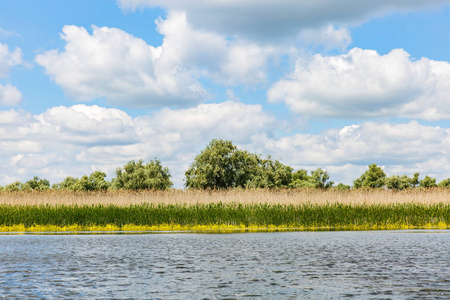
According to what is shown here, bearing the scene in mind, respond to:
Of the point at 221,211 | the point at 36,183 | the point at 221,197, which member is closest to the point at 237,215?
the point at 221,211

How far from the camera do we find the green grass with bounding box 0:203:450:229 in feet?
118

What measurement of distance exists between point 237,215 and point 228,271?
21640 mm

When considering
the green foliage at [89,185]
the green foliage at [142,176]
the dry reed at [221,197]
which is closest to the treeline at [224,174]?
the green foliage at [142,176]

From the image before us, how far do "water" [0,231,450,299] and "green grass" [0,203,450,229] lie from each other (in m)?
13.3

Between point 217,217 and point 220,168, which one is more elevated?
point 220,168

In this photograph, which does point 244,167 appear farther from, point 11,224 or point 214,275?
point 214,275

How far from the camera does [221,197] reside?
129ft

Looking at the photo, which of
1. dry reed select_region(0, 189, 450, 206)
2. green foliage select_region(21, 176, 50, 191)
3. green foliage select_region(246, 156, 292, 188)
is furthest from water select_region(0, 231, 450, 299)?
green foliage select_region(21, 176, 50, 191)

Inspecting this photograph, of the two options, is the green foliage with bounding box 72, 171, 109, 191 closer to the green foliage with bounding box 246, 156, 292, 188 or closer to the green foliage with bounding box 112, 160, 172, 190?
the green foliage with bounding box 112, 160, 172, 190

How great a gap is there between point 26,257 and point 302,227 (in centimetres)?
2203

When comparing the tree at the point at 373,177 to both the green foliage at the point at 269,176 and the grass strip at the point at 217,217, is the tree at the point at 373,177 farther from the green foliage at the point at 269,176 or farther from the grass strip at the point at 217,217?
the grass strip at the point at 217,217

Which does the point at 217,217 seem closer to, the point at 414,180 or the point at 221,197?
the point at 221,197

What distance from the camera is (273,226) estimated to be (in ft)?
118

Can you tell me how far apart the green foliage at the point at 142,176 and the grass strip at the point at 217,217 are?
51707 millimetres
